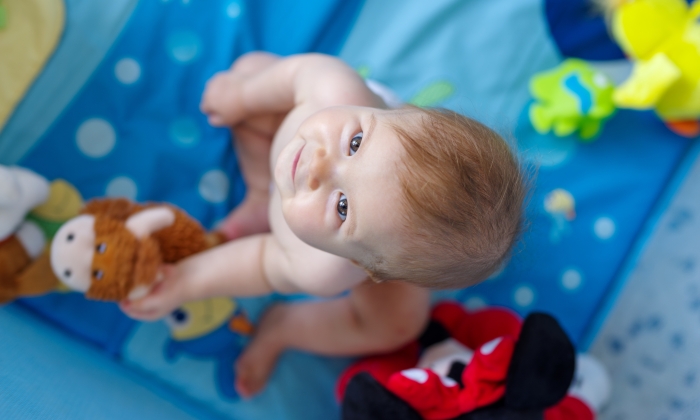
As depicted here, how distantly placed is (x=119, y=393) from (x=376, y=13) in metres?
0.95

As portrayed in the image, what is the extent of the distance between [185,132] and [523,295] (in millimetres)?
831

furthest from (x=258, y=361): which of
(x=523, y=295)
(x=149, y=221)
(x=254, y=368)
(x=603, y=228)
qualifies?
(x=603, y=228)

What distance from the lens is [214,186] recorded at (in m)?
1.10

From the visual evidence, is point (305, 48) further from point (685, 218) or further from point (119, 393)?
point (685, 218)

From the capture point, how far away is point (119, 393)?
2.80ft

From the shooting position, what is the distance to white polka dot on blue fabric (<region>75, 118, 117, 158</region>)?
1012mm

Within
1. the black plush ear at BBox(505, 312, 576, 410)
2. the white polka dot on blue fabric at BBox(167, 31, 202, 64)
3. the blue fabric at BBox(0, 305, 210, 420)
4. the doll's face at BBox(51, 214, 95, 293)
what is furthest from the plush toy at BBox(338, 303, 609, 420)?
the white polka dot on blue fabric at BBox(167, 31, 202, 64)

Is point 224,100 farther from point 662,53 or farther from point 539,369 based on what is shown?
point 662,53

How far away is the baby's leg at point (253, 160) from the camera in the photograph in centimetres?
103

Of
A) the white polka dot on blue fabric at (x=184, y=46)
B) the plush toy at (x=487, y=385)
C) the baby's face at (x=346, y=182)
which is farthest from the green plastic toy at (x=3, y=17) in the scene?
the plush toy at (x=487, y=385)

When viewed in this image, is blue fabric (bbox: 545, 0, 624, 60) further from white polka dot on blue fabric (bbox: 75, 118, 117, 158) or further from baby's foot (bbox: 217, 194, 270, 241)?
white polka dot on blue fabric (bbox: 75, 118, 117, 158)

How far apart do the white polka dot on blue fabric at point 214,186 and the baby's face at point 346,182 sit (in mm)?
460

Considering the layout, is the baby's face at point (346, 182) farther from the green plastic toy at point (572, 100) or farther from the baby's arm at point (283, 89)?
the green plastic toy at point (572, 100)

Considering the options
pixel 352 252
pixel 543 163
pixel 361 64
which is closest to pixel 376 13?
pixel 361 64
